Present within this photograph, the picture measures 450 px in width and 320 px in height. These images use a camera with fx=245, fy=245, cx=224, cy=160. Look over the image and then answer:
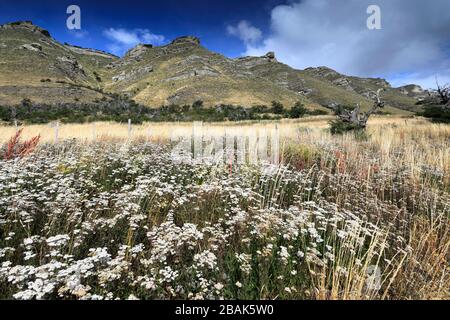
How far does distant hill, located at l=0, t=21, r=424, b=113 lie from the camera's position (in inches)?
2616

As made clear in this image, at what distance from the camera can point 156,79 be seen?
97812 millimetres

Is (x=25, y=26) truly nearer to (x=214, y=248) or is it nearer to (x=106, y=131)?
(x=106, y=131)

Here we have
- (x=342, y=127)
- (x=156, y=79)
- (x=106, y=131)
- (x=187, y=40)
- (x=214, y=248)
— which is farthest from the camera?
(x=187, y=40)

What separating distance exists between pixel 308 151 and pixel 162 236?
6.15 m

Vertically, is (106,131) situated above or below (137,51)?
below

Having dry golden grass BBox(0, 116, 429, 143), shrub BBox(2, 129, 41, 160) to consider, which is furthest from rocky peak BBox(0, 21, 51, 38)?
shrub BBox(2, 129, 41, 160)

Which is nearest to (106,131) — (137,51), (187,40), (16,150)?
(16,150)

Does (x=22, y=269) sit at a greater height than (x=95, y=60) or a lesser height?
lesser

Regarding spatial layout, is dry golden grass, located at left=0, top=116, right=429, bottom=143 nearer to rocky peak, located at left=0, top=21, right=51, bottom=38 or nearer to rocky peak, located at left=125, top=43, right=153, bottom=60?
rocky peak, located at left=0, top=21, right=51, bottom=38

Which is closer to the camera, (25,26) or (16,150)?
(16,150)

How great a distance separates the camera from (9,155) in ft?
18.9

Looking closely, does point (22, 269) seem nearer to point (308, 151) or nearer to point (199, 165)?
point (199, 165)

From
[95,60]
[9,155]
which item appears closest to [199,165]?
[9,155]

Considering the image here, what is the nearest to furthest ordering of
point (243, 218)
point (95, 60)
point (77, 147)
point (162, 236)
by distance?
point (162, 236)
point (243, 218)
point (77, 147)
point (95, 60)
